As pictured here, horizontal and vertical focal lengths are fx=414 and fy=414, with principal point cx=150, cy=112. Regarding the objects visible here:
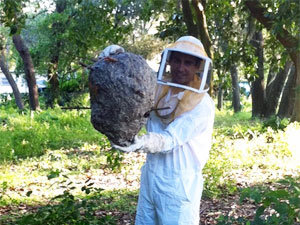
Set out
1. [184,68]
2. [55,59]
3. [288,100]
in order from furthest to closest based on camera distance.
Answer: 1. [55,59]
2. [288,100]
3. [184,68]

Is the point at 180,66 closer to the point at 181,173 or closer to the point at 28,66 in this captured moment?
the point at 181,173

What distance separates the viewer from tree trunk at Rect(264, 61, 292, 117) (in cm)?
1240

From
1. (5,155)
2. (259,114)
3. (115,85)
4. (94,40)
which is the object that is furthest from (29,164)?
(259,114)

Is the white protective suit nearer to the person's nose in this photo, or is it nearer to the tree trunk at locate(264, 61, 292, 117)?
the person's nose

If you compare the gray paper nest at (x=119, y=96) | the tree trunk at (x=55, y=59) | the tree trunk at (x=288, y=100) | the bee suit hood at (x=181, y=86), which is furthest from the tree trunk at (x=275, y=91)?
the gray paper nest at (x=119, y=96)

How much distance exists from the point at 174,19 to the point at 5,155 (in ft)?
13.3

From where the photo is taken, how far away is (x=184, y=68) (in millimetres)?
2119

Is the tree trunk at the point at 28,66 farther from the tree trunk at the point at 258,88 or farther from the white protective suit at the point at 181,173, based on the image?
the white protective suit at the point at 181,173

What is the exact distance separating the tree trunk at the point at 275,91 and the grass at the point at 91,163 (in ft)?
14.2

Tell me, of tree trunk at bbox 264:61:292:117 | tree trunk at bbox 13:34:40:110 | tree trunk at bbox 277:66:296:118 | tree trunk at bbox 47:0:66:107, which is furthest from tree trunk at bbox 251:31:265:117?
tree trunk at bbox 13:34:40:110

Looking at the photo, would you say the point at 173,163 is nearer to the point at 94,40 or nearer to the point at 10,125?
the point at 94,40

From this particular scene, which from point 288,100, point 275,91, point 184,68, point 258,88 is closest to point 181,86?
point 184,68

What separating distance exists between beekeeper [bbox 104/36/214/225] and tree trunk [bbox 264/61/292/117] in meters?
10.7

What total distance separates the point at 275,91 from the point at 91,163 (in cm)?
797
